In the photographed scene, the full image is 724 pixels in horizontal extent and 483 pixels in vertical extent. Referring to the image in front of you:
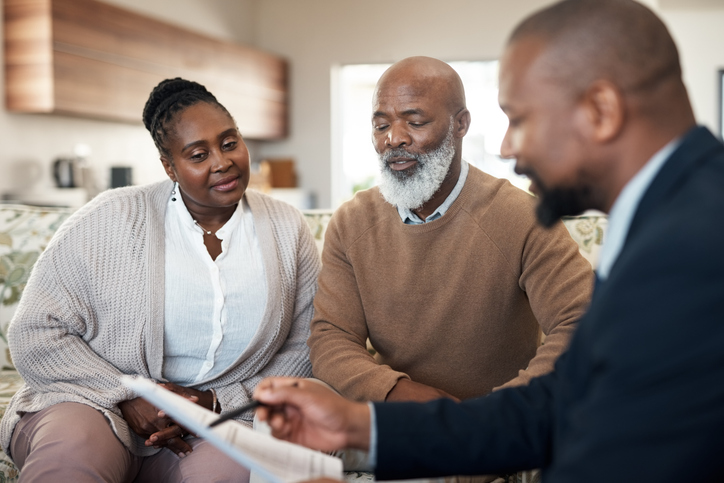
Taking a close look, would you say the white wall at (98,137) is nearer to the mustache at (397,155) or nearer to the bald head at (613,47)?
the mustache at (397,155)

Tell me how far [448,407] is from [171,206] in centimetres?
110

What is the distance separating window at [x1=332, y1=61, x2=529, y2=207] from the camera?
24.4 ft

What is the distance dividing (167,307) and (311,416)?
0.79 meters

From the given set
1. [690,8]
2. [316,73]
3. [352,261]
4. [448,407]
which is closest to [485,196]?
[352,261]

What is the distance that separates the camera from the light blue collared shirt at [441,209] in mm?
1726

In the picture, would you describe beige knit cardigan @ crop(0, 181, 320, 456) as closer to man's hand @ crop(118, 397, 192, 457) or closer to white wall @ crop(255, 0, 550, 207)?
man's hand @ crop(118, 397, 192, 457)

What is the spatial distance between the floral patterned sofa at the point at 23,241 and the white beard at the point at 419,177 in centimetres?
54

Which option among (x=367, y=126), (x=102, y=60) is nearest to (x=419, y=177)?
(x=102, y=60)

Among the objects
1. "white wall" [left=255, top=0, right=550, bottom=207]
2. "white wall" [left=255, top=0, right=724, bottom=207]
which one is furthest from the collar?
"white wall" [left=255, top=0, right=550, bottom=207]

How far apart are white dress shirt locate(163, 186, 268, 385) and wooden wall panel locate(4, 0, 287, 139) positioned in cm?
305

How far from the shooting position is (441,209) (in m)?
1.73

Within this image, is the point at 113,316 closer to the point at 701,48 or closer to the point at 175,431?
the point at 175,431

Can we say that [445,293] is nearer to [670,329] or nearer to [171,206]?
[171,206]

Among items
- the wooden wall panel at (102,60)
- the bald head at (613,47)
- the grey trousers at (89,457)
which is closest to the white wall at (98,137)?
the wooden wall panel at (102,60)
